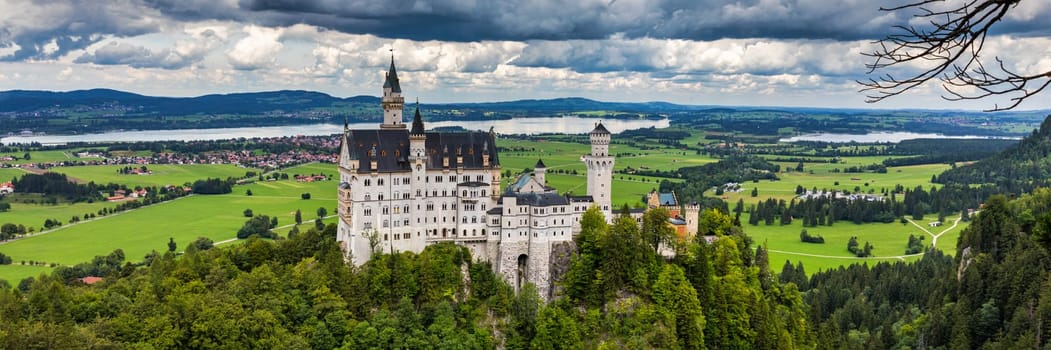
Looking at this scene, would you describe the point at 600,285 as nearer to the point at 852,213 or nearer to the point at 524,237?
the point at 524,237

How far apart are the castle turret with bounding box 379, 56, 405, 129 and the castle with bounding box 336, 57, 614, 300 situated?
3.99 metres

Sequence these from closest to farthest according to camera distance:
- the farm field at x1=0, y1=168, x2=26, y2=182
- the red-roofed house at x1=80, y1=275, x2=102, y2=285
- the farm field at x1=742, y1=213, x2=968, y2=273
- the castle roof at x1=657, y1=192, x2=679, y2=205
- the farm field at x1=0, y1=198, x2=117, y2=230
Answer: the castle roof at x1=657, y1=192, x2=679, y2=205, the red-roofed house at x1=80, y1=275, x2=102, y2=285, the farm field at x1=742, y1=213, x2=968, y2=273, the farm field at x1=0, y1=198, x2=117, y2=230, the farm field at x1=0, y1=168, x2=26, y2=182

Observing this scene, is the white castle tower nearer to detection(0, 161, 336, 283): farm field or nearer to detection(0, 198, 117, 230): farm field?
detection(0, 161, 336, 283): farm field

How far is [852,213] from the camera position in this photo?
160875mm

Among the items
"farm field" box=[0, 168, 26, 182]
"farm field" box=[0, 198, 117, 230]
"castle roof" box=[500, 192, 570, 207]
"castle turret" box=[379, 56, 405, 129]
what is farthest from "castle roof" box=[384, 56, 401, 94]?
"farm field" box=[0, 168, 26, 182]

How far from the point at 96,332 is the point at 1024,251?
86.5 metres

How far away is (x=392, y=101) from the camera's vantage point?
251 feet

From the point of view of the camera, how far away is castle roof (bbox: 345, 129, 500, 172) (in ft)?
230

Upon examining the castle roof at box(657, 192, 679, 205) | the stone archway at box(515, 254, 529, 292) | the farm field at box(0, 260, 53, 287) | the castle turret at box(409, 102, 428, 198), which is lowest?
the farm field at box(0, 260, 53, 287)

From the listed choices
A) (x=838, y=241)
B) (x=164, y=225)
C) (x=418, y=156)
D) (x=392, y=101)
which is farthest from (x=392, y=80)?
(x=838, y=241)

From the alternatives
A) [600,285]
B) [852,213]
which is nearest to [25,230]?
[600,285]

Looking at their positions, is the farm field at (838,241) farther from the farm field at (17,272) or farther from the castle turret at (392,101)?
the farm field at (17,272)

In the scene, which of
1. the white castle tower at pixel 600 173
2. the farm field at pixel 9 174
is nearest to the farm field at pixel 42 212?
the farm field at pixel 9 174

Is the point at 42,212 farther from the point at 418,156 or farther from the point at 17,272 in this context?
the point at 418,156
